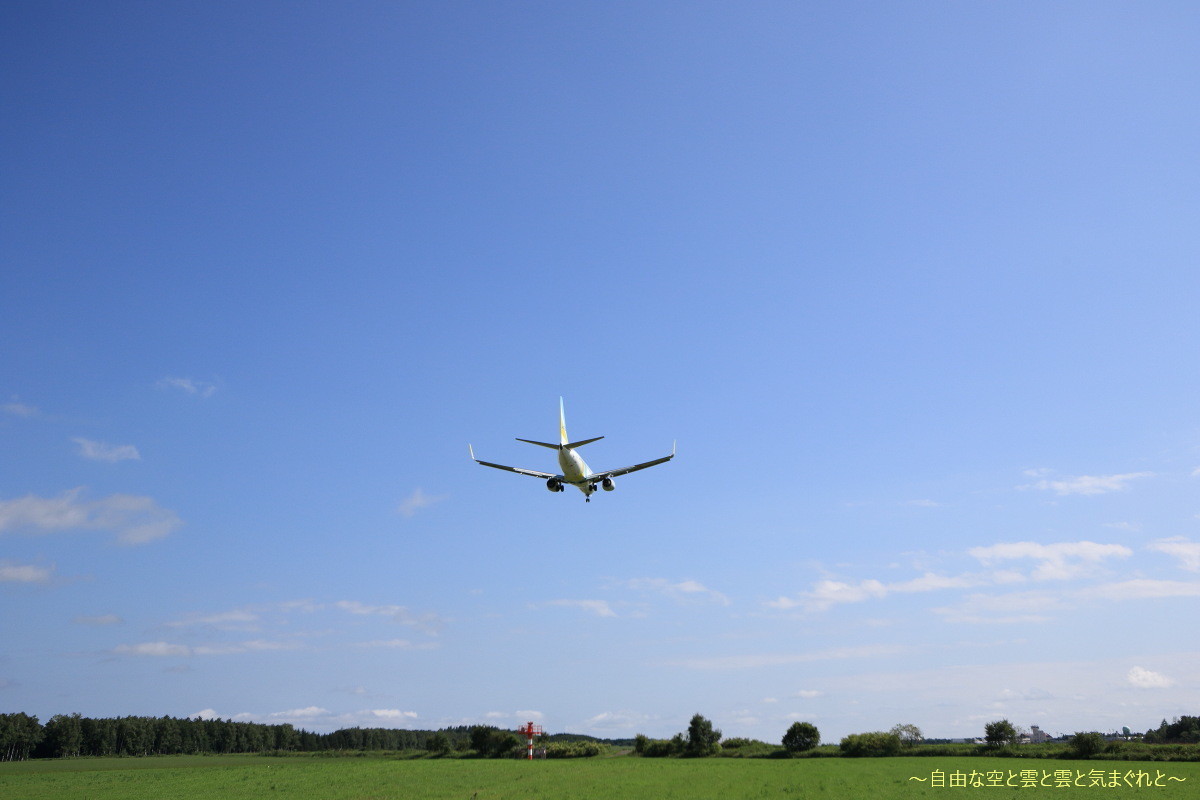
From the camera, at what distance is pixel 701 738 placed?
395 feet

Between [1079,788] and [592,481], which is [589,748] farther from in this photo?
[592,481]

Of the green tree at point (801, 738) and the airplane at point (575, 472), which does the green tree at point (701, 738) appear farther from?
the airplane at point (575, 472)

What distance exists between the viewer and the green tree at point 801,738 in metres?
114

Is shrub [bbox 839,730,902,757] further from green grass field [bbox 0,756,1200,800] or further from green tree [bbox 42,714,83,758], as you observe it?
green tree [bbox 42,714,83,758]

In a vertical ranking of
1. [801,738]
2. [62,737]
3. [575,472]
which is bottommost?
[62,737]

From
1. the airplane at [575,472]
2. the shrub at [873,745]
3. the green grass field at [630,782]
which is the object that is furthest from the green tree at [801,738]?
the airplane at [575,472]

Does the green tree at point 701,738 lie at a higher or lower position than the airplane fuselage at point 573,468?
lower

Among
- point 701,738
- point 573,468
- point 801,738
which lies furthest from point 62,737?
point 573,468

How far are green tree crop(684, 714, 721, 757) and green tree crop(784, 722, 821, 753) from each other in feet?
37.9

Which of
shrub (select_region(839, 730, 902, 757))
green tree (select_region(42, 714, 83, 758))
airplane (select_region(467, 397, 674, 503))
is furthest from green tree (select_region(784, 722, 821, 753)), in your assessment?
green tree (select_region(42, 714, 83, 758))

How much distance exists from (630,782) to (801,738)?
5760 cm

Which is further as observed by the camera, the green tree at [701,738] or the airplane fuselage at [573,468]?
the green tree at [701,738]

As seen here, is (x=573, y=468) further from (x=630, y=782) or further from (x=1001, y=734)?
(x=1001, y=734)

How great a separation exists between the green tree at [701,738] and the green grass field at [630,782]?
26621mm
